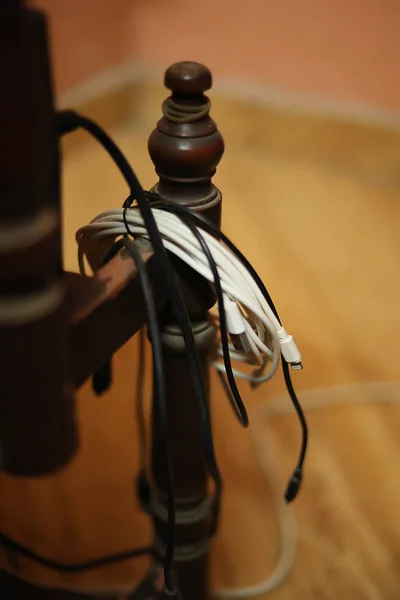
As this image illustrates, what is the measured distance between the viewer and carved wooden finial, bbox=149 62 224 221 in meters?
0.49

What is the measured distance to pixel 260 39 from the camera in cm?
185

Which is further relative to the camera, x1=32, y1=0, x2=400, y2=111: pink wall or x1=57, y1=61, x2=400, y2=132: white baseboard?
x1=57, y1=61, x2=400, y2=132: white baseboard

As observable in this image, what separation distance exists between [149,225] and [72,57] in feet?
5.05

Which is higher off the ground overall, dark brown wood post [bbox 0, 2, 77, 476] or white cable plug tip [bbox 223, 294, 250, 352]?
dark brown wood post [bbox 0, 2, 77, 476]

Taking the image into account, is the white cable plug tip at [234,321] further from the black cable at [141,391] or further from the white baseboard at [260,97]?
the white baseboard at [260,97]

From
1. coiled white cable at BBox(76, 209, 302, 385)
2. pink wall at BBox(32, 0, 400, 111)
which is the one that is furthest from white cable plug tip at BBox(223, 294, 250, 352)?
pink wall at BBox(32, 0, 400, 111)

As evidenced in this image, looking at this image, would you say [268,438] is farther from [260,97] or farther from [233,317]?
[260,97]

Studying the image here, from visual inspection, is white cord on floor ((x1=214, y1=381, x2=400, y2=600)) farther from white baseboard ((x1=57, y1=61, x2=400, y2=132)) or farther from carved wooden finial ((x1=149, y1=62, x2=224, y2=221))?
white baseboard ((x1=57, y1=61, x2=400, y2=132))

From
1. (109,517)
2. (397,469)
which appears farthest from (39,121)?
(397,469)

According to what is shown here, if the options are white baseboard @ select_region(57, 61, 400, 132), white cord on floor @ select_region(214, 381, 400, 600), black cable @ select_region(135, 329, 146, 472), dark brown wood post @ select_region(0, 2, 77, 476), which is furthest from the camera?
white baseboard @ select_region(57, 61, 400, 132)

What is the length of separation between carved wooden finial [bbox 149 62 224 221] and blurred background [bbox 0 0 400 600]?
108mm

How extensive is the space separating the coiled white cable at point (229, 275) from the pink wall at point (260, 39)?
1.28 m

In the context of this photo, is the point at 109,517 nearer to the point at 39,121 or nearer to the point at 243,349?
the point at 243,349

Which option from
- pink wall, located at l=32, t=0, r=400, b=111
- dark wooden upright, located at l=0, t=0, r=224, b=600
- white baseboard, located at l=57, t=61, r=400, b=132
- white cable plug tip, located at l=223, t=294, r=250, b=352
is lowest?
white baseboard, located at l=57, t=61, r=400, b=132
